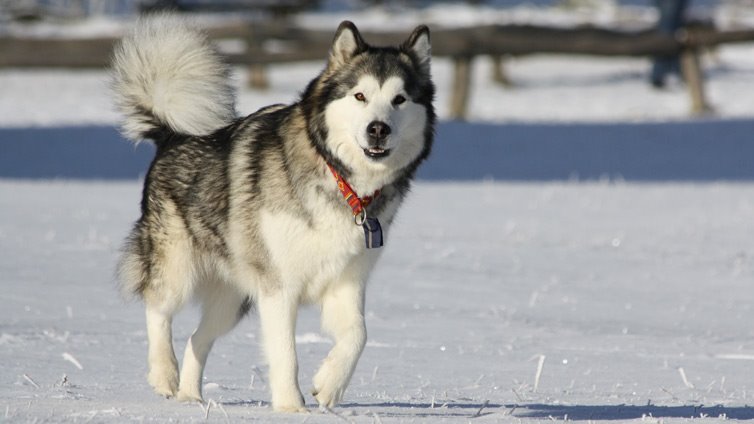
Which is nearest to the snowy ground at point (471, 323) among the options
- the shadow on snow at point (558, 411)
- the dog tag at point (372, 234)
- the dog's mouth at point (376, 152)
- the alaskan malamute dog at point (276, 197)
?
the shadow on snow at point (558, 411)

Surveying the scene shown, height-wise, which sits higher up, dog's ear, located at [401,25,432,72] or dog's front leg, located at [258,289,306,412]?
dog's ear, located at [401,25,432,72]

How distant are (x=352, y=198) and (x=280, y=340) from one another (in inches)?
22.1

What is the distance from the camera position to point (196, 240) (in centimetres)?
497

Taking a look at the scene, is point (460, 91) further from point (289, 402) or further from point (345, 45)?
point (289, 402)

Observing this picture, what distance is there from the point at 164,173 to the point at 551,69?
20660mm

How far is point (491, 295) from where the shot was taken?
7434 mm

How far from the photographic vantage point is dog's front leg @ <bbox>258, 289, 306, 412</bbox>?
448 cm

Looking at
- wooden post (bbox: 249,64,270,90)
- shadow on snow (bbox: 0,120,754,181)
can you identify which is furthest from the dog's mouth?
wooden post (bbox: 249,64,270,90)

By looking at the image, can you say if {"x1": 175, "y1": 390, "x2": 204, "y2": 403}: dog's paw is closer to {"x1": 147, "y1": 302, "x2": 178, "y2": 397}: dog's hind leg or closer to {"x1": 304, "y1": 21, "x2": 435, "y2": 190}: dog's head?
{"x1": 147, "y1": 302, "x2": 178, "y2": 397}: dog's hind leg

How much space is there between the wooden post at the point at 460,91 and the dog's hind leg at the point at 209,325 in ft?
35.5

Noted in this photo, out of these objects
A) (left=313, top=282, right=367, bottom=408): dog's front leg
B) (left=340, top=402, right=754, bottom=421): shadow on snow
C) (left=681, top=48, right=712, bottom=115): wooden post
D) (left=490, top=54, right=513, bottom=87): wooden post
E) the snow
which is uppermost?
(left=313, top=282, right=367, bottom=408): dog's front leg

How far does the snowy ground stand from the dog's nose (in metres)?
0.95

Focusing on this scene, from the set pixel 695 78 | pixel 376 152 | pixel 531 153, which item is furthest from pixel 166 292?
pixel 695 78

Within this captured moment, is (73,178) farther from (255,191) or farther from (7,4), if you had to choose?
(7,4)
